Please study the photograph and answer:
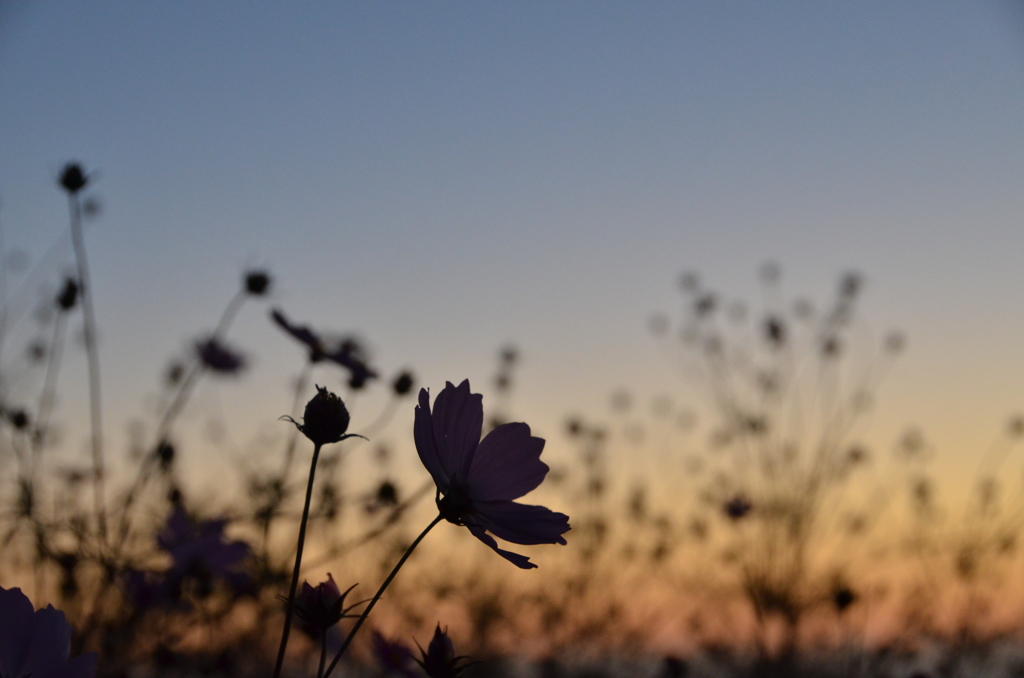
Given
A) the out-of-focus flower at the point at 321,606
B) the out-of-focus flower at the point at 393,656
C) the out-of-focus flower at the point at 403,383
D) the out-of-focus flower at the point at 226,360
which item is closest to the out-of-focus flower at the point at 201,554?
the out-of-focus flower at the point at 393,656

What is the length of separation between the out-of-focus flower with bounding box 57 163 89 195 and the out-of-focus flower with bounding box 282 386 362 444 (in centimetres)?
103

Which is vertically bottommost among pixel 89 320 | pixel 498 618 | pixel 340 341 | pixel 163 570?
pixel 163 570

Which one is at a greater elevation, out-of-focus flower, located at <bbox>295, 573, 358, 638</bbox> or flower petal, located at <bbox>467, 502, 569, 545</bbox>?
flower petal, located at <bbox>467, 502, 569, 545</bbox>

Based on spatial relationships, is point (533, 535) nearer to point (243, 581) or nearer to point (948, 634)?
point (243, 581)

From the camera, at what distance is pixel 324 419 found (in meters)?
0.50

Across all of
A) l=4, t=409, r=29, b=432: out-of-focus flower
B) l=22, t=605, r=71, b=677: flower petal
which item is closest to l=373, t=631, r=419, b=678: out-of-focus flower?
l=22, t=605, r=71, b=677: flower petal

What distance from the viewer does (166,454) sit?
4.87ft

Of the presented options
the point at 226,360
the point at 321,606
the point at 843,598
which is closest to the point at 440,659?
the point at 321,606

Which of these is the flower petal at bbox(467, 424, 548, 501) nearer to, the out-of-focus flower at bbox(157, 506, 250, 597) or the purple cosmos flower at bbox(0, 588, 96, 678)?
the purple cosmos flower at bbox(0, 588, 96, 678)

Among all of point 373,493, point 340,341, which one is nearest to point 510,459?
point 373,493

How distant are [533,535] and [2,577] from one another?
2.66 meters

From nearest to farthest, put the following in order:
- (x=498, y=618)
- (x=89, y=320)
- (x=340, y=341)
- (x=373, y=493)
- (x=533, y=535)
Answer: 1. (x=533, y=535)
2. (x=89, y=320)
3. (x=373, y=493)
4. (x=340, y=341)
5. (x=498, y=618)

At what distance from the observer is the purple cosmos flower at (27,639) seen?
418mm

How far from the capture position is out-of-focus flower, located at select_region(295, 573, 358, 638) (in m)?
0.48
